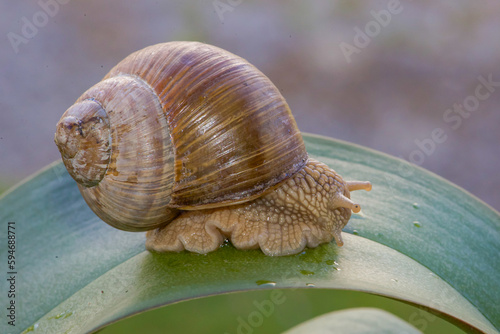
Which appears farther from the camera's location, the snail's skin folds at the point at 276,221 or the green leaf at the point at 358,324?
the snail's skin folds at the point at 276,221

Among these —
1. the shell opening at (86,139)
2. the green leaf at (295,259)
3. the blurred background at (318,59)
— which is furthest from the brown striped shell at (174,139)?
the blurred background at (318,59)

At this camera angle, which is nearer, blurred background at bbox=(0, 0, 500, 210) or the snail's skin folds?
the snail's skin folds

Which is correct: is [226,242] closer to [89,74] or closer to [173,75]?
[173,75]

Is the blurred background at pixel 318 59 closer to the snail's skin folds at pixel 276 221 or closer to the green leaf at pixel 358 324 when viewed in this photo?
the snail's skin folds at pixel 276 221

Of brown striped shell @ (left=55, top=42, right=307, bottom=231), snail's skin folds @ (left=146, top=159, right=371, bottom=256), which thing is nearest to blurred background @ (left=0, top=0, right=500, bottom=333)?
snail's skin folds @ (left=146, top=159, right=371, bottom=256)

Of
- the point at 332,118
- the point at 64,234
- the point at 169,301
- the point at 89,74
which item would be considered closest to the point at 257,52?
the point at 332,118

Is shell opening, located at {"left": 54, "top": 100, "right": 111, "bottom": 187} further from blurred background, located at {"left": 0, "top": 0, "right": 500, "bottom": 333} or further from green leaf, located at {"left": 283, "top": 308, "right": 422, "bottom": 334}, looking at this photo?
blurred background, located at {"left": 0, "top": 0, "right": 500, "bottom": 333}

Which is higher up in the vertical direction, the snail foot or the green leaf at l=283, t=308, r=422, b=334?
the green leaf at l=283, t=308, r=422, b=334

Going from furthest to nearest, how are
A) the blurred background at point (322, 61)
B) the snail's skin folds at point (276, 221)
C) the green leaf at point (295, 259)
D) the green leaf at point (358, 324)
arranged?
the blurred background at point (322, 61) < the snail's skin folds at point (276, 221) < the green leaf at point (295, 259) < the green leaf at point (358, 324)
